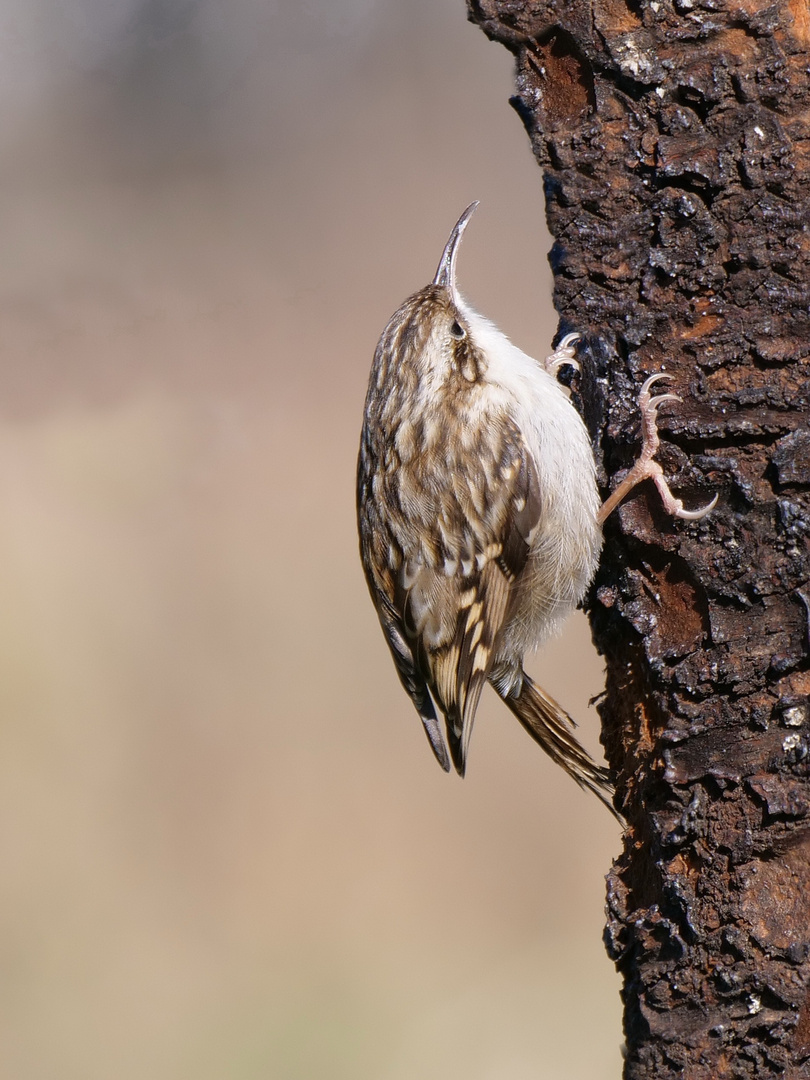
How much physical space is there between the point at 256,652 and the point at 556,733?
277cm

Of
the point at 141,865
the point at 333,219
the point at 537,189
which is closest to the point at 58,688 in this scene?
the point at 141,865

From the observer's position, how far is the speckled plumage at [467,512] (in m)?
2.23

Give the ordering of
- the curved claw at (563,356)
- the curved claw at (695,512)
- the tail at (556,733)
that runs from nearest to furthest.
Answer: the curved claw at (695,512) → the curved claw at (563,356) → the tail at (556,733)

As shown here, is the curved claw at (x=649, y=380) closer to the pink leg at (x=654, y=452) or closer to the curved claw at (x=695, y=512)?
the pink leg at (x=654, y=452)

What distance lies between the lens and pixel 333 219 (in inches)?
235

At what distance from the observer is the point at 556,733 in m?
2.44

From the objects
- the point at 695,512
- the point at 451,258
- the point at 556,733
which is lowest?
the point at 556,733

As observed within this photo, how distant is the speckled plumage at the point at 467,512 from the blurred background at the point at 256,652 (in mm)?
2284

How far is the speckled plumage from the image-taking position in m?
2.23

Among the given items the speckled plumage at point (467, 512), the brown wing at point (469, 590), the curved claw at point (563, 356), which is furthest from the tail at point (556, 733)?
the curved claw at point (563, 356)

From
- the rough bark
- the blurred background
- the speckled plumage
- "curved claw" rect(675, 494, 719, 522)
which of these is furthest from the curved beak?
the blurred background

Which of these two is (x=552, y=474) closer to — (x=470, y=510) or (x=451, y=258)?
(x=470, y=510)

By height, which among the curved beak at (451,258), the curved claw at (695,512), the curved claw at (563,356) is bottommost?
the curved claw at (695,512)

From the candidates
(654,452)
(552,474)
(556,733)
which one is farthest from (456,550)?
(654,452)
